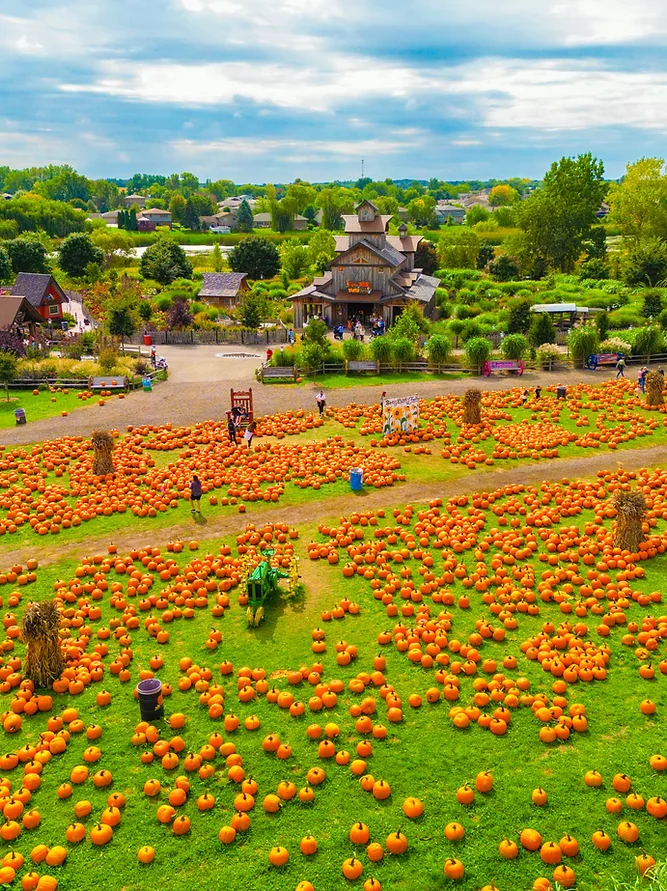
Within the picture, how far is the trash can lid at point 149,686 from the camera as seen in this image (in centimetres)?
1351

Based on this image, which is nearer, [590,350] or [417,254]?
[590,350]

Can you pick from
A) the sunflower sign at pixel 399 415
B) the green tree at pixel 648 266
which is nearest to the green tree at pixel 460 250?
the green tree at pixel 648 266

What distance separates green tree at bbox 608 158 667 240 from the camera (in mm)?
88188

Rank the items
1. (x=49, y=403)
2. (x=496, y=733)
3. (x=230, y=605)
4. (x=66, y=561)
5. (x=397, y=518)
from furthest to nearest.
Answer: (x=49, y=403), (x=397, y=518), (x=66, y=561), (x=230, y=605), (x=496, y=733)

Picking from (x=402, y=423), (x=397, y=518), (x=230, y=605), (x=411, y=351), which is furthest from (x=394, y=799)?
(x=411, y=351)

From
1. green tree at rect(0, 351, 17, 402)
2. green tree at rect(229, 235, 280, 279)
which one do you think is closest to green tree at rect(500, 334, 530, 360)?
green tree at rect(0, 351, 17, 402)

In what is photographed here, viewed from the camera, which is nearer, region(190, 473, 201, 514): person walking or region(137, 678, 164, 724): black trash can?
region(137, 678, 164, 724): black trash can

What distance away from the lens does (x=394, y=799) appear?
38.3 ft

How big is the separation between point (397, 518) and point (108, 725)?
1139cm

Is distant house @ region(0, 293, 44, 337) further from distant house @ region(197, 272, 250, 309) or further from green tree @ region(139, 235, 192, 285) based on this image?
green tree @ region(139, 235, 192, 285)

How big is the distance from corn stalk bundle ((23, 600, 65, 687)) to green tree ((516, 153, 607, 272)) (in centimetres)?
8963

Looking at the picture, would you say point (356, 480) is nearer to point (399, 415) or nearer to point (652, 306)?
point (399, 415)

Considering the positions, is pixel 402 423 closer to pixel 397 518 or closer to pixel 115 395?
pixel 397 518

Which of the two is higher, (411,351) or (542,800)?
(411,351)
